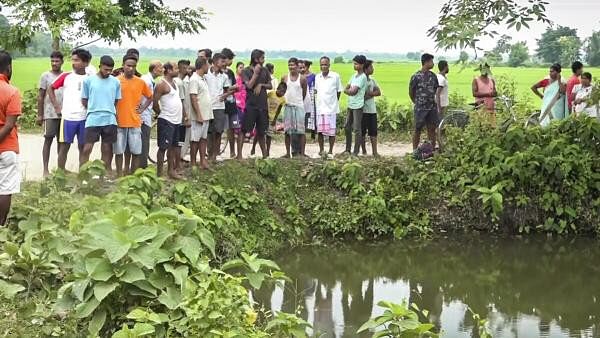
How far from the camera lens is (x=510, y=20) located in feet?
27.1

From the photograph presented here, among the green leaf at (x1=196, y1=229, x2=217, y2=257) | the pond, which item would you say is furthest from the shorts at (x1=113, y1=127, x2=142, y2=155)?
the green leaf at (x1=196, y1=229, x2=217, y2=257)

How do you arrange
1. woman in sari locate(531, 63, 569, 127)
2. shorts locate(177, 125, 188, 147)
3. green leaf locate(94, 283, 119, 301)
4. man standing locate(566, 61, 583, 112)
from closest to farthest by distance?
green leaf locate(94, 283, 119, 301)
shorts locate(177, 125, 188, 147)
man standing locate(566, 61, 583, 112)
woman in sari locate(531, 63, 569, 127)

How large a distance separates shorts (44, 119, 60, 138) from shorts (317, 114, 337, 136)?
386 cm

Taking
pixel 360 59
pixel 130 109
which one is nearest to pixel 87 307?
pixel 130 109

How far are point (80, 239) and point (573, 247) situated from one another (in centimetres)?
720

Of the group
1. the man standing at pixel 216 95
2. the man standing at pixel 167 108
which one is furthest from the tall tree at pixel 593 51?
the man standing at pixel 167 108

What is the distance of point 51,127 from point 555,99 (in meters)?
7.34

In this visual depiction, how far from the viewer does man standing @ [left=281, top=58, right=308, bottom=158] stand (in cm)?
1164

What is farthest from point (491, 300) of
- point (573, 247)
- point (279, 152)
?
point (279, 152)

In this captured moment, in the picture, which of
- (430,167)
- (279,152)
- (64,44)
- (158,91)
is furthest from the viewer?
(64,44)

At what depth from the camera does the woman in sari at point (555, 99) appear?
42.0 ft

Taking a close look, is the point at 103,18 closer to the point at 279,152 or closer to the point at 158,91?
the point at 279,152

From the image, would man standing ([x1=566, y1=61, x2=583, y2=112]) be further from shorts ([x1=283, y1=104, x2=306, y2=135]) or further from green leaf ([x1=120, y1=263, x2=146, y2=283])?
green leaf ([x1=120, y1=263, x2=146, y2=283])

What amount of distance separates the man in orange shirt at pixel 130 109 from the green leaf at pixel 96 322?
4209 mm
